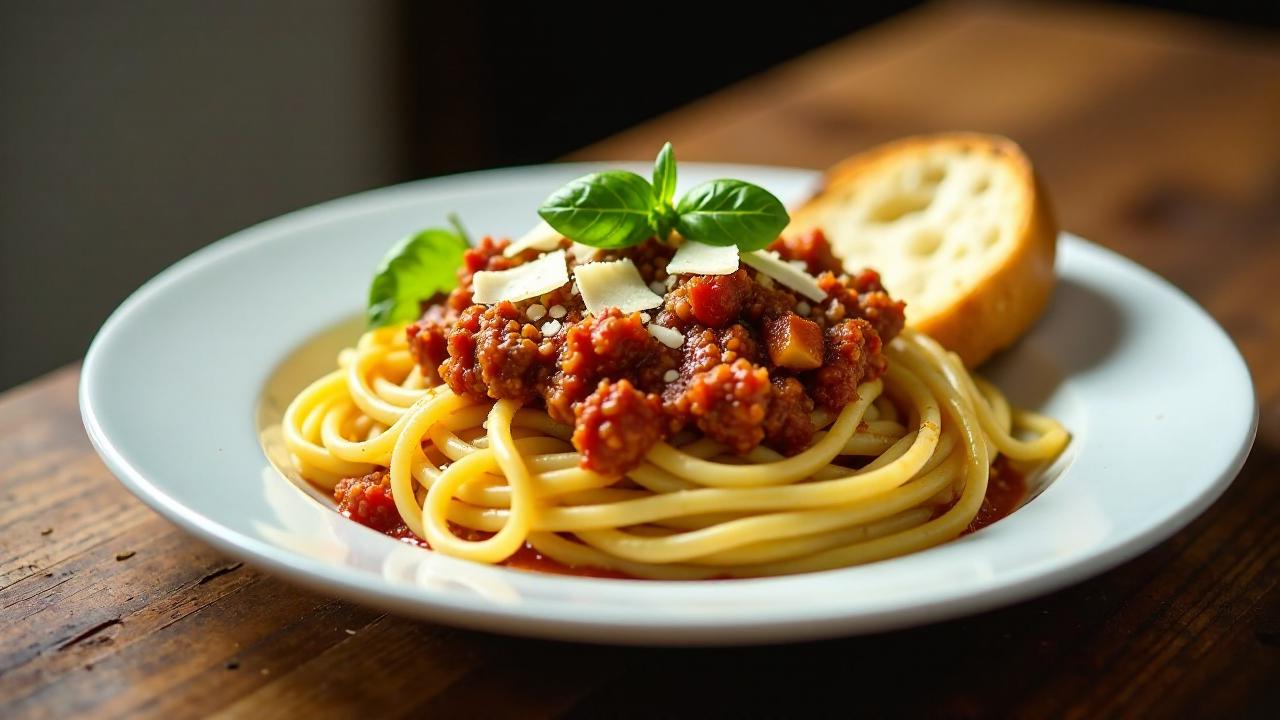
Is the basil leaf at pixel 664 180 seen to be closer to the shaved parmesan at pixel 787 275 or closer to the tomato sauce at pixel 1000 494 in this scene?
the shaved parmesan at pixel 787 275

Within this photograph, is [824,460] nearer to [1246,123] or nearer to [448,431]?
[448,431]

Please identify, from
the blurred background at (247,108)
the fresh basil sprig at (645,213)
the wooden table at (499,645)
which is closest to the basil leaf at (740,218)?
the fresh basil sprig at (645,213)

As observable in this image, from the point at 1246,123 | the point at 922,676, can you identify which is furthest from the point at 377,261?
the point at 1246,123

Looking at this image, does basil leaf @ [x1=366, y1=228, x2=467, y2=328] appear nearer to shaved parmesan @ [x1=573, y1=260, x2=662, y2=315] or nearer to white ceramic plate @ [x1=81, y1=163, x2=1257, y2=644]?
white ceramic plate @ [x1=81, y1=163, x2=1257, y2=644]

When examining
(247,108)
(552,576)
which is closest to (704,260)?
(552,576)

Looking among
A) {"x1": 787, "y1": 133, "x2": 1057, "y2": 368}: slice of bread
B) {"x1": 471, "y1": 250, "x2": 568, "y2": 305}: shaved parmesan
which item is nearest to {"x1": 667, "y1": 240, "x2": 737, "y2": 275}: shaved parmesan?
{"x1": 471, "y1": 250, "x2": 568, "y2": 305}: shaved parmesan

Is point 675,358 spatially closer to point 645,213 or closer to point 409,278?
point 645,213
